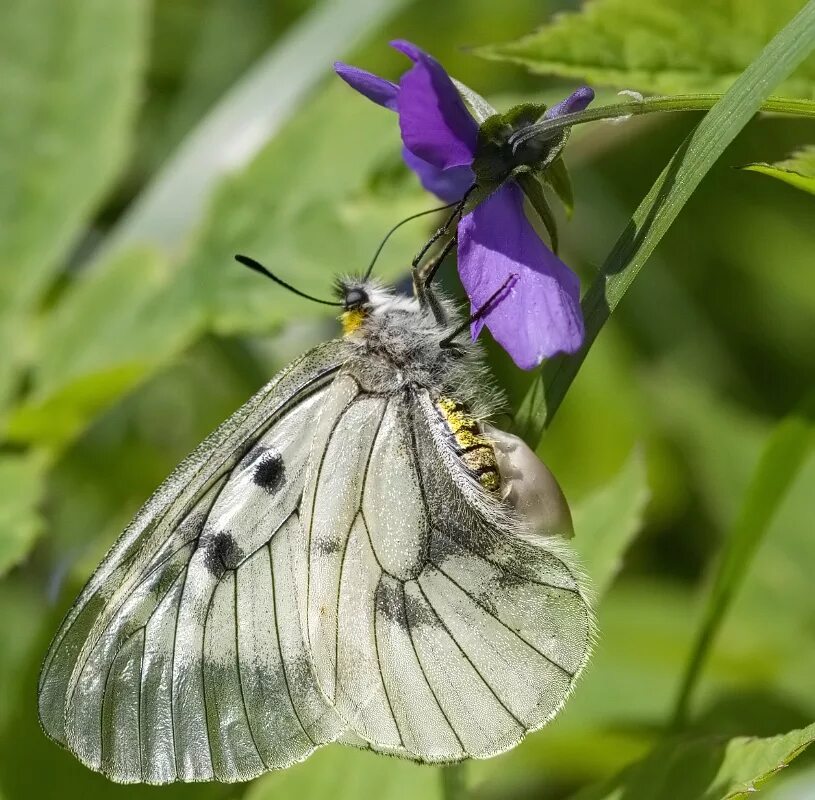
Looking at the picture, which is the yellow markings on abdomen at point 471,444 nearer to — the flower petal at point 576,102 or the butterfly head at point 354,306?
the butterfly head at point 354,306

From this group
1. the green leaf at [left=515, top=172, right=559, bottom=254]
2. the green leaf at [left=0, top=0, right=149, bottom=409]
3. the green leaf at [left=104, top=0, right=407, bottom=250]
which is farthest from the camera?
the green leaf at [left=104, top=0, right=407, bottom=250]

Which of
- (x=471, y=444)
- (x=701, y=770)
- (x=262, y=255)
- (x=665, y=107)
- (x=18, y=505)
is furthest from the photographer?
(x=262, y=255)

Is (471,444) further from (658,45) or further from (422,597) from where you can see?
(658,45)

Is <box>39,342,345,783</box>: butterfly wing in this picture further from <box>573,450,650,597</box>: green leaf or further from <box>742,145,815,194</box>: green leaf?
<box>742,145,815,194</box>: green leaf

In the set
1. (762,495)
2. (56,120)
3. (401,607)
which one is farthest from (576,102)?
(56,120)

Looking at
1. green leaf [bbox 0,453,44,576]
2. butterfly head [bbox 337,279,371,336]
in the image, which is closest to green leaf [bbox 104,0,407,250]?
green leaf [bbox 0,453,44,576]

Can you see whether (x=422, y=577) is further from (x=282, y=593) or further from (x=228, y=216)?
(x=228, y=216)

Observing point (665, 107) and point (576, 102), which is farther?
point (576, 102)
